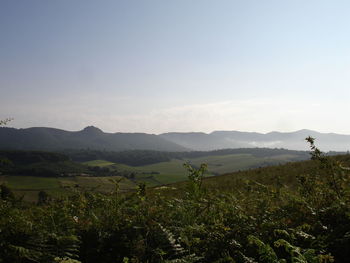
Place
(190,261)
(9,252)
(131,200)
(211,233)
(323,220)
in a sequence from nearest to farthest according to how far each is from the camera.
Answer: (190,261)
(9,252)
(211,233)
(323,220)
(131,200)

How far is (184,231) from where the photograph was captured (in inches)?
178

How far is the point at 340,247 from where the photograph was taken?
416cm

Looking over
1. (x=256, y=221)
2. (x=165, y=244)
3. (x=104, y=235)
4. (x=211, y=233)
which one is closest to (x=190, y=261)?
(x=165, y=244)

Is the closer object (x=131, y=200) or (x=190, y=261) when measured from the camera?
(x=190, y=261)

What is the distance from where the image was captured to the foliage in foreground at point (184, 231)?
13.0ft

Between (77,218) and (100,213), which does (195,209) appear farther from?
(77,218)

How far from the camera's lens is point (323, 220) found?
504cm

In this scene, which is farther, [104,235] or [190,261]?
[104,235]

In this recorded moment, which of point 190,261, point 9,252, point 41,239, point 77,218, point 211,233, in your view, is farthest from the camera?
point 77,218

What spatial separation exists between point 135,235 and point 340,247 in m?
3.22

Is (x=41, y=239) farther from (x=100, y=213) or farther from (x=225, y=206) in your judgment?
(x=225, y=206)

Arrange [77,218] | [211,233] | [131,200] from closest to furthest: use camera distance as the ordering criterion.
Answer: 1. [211,233]
2. [77,218]
3. [131,200]

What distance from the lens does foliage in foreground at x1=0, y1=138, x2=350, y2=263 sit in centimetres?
396

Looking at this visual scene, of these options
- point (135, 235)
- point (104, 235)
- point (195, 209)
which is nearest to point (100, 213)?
point (104, 235)
